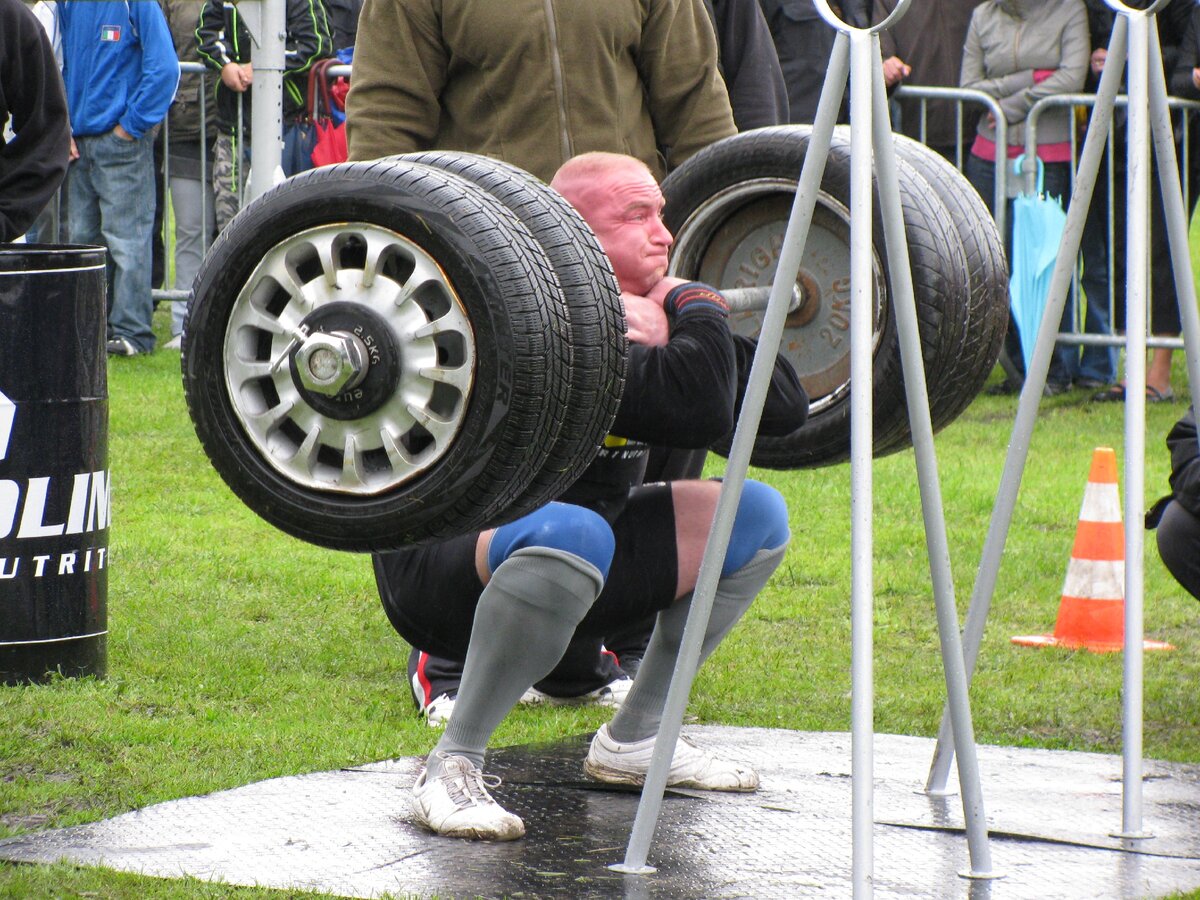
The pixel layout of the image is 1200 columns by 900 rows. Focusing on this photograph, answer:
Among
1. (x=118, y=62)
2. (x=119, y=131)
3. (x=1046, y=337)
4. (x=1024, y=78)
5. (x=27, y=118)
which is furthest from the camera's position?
(x=119, y=131)

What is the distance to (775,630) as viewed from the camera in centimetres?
593

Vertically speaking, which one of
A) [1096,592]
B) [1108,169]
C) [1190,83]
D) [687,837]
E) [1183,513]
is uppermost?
[1190,83]

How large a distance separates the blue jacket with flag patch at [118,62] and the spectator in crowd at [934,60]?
12.3ft

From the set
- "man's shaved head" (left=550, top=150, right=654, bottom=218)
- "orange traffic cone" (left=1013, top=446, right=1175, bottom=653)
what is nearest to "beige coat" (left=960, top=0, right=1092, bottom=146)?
"orange traffic cone" (left=1013, top=446, right=1175, bottom=653)

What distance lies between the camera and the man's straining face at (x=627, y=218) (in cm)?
369

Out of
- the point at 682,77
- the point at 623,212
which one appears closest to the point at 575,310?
the point at 623,212

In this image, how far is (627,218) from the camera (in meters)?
3.70

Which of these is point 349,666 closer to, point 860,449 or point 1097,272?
point 860,449

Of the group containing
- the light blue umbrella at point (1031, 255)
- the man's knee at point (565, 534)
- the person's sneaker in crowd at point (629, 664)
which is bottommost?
the person's sneaker in crowd at point (629, 664)

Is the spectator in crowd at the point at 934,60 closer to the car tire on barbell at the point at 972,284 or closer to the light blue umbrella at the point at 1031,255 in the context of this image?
the light blue umbrella at the point at 1031,255

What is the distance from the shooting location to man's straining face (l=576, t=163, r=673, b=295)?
145 inches

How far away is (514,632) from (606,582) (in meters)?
0.31

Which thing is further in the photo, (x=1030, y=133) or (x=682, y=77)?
(x=1030, y=133)

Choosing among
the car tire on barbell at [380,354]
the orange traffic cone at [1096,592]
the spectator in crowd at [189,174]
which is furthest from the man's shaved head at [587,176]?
the spectator in crowd at [189,174]
